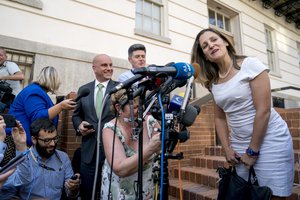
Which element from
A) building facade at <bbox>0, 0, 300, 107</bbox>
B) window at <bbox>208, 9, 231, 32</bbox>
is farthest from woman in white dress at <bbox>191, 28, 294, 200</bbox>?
window at <bbox>208, 9, 231, 32</bbox>

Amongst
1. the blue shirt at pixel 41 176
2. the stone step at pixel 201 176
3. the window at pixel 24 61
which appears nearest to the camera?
the blue shirt at pixel 41 176

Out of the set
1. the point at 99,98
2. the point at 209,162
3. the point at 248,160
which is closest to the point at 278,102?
the point at 209,162

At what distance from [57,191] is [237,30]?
803cm

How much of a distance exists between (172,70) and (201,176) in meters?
2.72

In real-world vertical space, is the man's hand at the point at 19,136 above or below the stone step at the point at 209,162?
above

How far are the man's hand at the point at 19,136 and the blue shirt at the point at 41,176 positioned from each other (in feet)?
0.42

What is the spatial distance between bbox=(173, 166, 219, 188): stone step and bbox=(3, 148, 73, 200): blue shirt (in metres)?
1.96

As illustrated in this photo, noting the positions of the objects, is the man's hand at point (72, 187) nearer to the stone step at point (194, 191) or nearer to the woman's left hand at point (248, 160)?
the woman's left hand at point (248, 160)

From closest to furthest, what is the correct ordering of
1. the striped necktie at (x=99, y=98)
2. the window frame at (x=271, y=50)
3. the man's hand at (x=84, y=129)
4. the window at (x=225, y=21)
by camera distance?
the man's hand at (x=84, y=129), the striped necktie at (x=99, y=98), the window at (x=225, y=21), the window frame at (x=271, y=50)

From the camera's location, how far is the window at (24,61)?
149 inches

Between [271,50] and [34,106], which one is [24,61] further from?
[271,50]

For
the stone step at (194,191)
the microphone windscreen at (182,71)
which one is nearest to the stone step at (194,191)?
the stone step at (194,191)

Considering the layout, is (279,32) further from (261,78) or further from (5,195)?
(5,195)

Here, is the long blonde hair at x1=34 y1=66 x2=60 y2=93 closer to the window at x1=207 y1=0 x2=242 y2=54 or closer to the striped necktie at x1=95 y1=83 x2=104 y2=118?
the striped necktie at x1=95 y1=83 x2=104 y2=118
